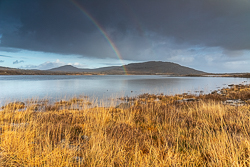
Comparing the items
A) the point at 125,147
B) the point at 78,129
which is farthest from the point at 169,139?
the point at 78,129

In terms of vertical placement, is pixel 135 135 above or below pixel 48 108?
above

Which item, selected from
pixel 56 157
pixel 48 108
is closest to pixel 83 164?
pixel 56 157

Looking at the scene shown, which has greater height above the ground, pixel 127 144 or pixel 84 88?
pixel 127 144

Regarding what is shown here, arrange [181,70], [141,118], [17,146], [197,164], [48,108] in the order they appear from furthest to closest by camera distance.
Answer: [181,70] → [48,108] → [141,118] → [17,146] → [197,164]

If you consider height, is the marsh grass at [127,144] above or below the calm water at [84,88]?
above

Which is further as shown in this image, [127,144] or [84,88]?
[84,88]

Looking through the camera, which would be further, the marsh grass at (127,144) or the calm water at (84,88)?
the calm water at (84,88)

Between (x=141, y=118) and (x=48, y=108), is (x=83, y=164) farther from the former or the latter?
(x=48, y=108)

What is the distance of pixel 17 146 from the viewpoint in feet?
11.1

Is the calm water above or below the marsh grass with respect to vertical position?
below

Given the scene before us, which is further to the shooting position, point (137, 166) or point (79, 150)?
point (79, 150)

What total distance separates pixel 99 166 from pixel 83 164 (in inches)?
14.0

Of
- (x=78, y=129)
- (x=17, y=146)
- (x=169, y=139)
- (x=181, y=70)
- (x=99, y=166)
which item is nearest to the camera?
(x=99, y=166)

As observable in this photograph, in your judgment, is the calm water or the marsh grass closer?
the marsh grass
